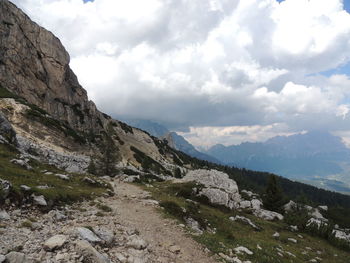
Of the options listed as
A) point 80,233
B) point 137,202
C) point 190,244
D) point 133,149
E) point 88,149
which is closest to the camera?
point 80,233

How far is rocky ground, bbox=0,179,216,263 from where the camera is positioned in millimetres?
9891

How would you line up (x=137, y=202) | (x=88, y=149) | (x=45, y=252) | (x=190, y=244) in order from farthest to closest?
(x=88, y=149)
(x=137, y=202)
(x=190, y=244)
(x=45, y=252)

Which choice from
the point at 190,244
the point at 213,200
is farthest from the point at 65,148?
the point at 190,244

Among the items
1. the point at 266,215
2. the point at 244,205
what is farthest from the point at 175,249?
the point at 244,205

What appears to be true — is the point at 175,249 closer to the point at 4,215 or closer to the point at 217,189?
the point at 4,215

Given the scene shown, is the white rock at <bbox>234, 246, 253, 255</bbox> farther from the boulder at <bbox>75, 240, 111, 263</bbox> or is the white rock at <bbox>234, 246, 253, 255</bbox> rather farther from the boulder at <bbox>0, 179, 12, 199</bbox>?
the boulder at <bbox>0, 179, 12, 199</bbox>

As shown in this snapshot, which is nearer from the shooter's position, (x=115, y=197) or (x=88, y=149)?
A: (x=115, y=197)

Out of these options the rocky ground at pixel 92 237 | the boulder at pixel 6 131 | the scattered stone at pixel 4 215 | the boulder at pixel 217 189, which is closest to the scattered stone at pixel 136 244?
the rocky ground at pixel 92 237

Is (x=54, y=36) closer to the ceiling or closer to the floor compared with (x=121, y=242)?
closer to the ceiling

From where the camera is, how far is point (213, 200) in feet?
134

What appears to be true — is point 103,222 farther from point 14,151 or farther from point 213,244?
point 14,151

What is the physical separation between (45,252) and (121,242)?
4.27 meters

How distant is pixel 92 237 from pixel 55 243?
1.96 m

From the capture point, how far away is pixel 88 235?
11914 millimetres
